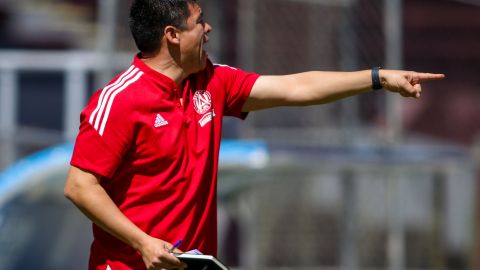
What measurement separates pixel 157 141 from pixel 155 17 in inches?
20.0

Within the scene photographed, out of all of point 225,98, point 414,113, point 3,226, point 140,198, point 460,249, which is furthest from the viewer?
point 414,113

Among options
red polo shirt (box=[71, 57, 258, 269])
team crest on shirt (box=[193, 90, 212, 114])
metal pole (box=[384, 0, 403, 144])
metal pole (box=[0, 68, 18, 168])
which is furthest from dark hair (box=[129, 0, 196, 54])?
metal pole (box=[0, 68, 18, 168])

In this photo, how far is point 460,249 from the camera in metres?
10.6

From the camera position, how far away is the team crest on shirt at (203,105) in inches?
187

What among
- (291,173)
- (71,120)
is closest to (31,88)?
(71,120)

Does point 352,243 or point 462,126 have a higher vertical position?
point 462,126

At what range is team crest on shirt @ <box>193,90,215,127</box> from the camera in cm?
475

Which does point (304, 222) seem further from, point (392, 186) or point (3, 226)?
point (3, 226)

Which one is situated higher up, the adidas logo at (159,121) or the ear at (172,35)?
the ear at (172,35)

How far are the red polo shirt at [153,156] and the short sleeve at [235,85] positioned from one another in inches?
6.3

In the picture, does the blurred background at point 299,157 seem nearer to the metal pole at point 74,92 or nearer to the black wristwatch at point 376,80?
the metal pole at point 74,92

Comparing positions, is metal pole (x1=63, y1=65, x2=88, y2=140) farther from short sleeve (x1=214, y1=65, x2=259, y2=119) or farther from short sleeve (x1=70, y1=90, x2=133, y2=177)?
short sleeve (x1=70, y1=90, x2=133, y2=177)

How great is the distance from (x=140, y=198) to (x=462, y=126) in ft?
28.7

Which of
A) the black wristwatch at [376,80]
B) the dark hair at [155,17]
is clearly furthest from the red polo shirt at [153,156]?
the black wristwatch at [376,80]
